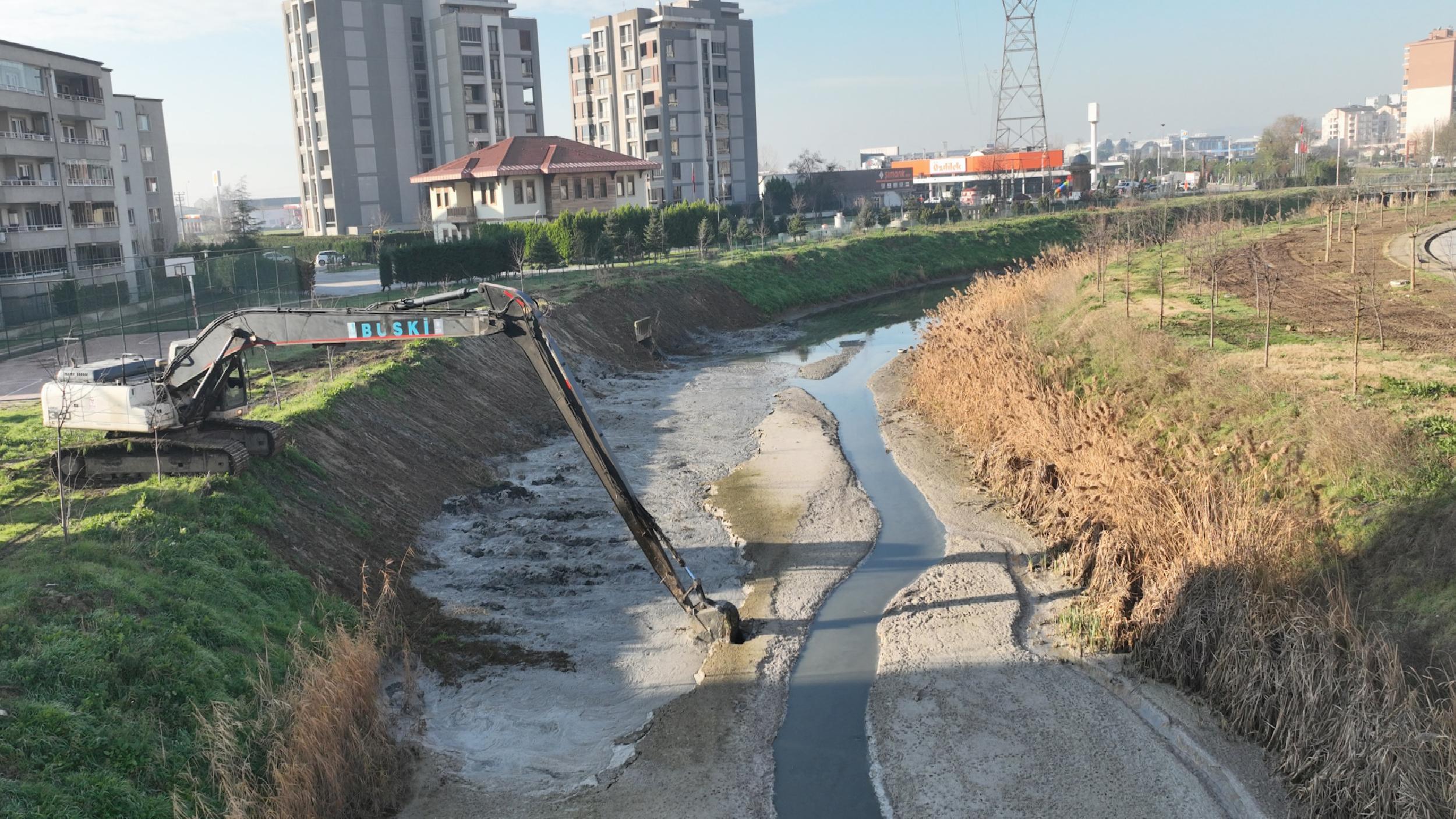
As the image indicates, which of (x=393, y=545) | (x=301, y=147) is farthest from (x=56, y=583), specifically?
(x=301, y=147)

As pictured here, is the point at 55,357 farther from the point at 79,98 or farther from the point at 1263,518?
the point at 1263,518

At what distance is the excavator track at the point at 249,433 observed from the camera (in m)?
19.2

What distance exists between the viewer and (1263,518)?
1594 cm

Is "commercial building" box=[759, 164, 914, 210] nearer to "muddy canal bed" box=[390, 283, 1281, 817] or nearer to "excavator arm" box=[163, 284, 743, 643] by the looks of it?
"muddy canal bed" box=[390, 283, 1281, 817]

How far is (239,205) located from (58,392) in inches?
3362

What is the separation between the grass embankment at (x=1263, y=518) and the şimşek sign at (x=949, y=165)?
101 metres

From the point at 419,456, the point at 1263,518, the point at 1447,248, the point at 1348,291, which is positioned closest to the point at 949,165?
the point at 1447,248

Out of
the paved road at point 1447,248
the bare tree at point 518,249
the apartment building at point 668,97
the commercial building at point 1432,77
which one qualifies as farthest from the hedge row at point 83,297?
the commercial building at point 1432,77

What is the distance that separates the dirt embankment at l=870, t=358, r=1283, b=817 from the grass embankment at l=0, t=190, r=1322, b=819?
655 centimetres

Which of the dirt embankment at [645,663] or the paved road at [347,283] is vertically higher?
the paved road at [347,283]

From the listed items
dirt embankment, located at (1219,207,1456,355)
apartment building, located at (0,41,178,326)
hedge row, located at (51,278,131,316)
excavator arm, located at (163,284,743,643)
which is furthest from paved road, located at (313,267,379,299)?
A: dirt embankment, located at (1219,207,1456,355)

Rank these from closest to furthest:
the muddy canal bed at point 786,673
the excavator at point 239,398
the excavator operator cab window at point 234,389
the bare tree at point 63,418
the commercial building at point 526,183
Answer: the muddy canal bed at point 786,673
the excavator at point 239,398
the bare tree at point 63,418
the excavator operator cab window at point 234,389
the commercial building at point 526,183

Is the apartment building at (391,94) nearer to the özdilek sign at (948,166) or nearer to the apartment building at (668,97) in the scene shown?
the apartment building at (668,97)

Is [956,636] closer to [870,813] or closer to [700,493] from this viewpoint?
[870,813]
